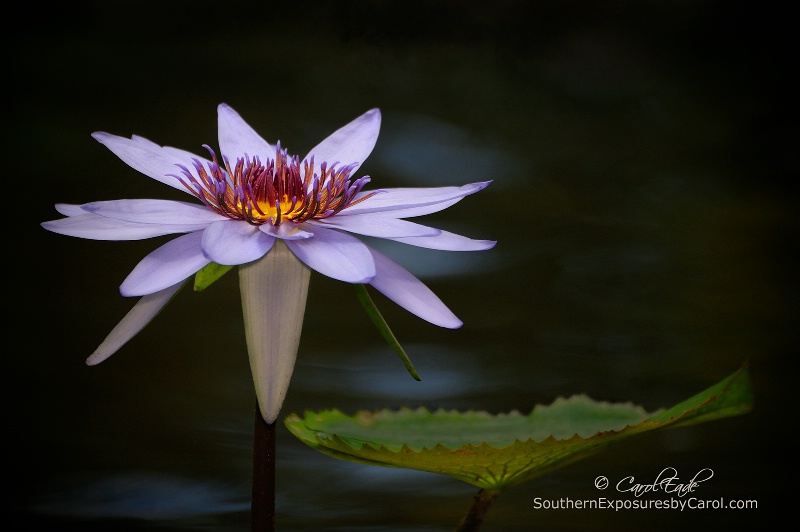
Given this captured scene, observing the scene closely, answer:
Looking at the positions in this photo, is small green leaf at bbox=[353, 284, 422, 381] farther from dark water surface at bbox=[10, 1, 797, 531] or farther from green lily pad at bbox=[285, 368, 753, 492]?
dark water surface at bbox=[10, 1, 797, 531]

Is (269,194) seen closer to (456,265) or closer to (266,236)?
(266,236)

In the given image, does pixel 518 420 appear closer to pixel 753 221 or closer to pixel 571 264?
pixel 571 264

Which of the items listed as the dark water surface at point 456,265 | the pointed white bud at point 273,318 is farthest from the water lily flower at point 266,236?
the dark water surface at point 456,265

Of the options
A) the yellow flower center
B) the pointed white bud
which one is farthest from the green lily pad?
the yellow flower center

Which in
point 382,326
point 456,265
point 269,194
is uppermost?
point 456,265

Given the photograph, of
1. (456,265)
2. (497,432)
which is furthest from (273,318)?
(456,265)

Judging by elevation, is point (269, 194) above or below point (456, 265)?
below

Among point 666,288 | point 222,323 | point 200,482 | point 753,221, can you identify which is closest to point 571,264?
point 666,288

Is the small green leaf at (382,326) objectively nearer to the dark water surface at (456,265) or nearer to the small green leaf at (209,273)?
the small green leaf at (209,273)

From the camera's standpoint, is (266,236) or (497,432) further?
(497,432)
